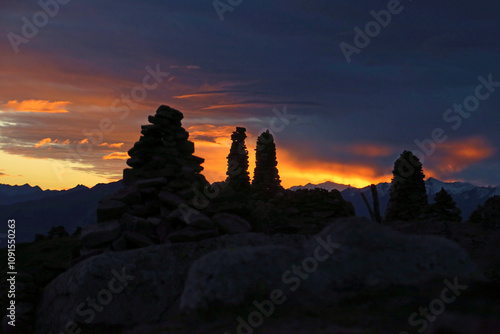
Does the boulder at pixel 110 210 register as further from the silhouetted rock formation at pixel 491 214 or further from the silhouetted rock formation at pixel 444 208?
the silhouetted rock formation at pixel 444 208

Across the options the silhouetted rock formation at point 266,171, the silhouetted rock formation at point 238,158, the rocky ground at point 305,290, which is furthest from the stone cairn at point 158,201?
the silhouetted rock formation at point 266,171

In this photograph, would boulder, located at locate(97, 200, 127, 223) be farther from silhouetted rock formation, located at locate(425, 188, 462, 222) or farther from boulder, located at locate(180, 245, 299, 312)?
silhouetted rock formation, located at locate(425, 188, 462, 222)

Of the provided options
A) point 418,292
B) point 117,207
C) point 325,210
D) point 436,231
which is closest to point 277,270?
point 418,292

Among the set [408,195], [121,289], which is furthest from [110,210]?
[408,195]

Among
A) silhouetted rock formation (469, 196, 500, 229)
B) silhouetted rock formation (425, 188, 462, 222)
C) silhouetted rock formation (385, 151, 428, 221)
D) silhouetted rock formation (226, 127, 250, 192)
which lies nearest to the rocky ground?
silhouetted rock formation (469, 196, 500, 229)

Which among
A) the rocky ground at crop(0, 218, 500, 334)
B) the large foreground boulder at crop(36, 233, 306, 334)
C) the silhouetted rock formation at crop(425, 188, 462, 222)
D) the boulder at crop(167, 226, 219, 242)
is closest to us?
the rocky ground at crop(0, 218, 500, 334)

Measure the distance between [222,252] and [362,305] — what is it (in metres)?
2.40

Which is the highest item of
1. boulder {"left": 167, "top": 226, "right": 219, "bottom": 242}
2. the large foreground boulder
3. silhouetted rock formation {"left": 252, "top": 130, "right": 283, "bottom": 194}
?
silhouetted rock formation {"left": 252, "top": 130, "right": 283, "bottom": 194}

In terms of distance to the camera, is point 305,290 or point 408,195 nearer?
point 305,290

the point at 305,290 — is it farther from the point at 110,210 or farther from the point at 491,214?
the point at 491,214

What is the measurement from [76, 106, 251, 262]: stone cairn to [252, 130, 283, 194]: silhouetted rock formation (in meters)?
38.2

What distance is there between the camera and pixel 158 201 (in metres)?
13.5

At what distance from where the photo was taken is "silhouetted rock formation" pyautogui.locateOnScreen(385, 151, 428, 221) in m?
40.0

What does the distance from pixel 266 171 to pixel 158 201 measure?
41.0 metres
